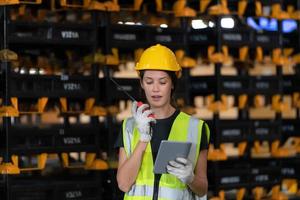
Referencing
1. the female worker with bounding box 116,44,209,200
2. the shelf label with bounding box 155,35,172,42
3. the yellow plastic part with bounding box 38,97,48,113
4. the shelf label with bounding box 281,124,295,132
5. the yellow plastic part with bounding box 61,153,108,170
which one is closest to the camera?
the female worker with bounding box 116,44,209,200

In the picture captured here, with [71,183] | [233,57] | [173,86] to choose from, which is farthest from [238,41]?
[173,86]

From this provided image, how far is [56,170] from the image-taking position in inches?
297

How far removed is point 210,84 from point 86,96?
1.50 metres

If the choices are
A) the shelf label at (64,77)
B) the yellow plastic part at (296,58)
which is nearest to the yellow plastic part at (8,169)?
the shelf label at (64,77)

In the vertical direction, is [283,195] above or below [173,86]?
below

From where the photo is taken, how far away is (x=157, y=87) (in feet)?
14.3

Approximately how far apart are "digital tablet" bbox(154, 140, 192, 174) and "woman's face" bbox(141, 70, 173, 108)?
33 cm

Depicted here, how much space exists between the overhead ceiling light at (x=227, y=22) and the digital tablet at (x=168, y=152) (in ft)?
11.8

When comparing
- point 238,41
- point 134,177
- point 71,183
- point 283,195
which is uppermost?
point 238,41

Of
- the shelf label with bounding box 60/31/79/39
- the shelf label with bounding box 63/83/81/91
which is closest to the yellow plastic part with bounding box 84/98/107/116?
the shelf label with bounding box 63/83/81/91

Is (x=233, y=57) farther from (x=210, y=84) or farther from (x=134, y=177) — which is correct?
(x=134, y=177)

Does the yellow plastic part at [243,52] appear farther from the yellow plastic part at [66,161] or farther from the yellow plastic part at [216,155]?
the yellow plastic part at [66,161]

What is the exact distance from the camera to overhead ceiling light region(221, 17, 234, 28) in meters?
7.62

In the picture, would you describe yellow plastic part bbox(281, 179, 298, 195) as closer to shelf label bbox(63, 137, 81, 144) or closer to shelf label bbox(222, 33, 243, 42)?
shelf label bbox(222, 33, 243, 42)
